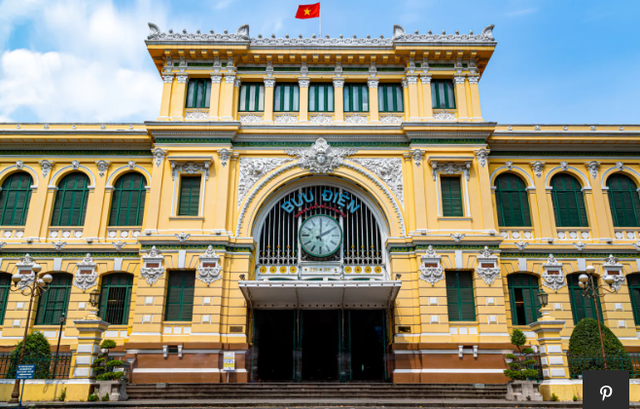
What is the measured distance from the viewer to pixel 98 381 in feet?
67.9

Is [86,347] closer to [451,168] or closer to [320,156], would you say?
[320,156]

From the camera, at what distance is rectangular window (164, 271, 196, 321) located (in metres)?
25.7

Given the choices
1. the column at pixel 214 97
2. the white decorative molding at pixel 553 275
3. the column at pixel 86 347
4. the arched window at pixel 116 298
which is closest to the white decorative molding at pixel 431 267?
the white decorative molding at pixel 553 275

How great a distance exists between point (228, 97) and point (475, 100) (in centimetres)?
1436

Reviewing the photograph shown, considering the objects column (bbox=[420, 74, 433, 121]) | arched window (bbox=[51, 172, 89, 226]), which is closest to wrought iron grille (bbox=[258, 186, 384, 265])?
column (bbox=[420, 74, 433, 121])

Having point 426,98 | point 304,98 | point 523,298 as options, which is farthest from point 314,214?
point 523,298

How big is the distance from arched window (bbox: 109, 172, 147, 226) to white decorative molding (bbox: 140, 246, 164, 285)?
3.30 m

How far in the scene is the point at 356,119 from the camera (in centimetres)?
2930

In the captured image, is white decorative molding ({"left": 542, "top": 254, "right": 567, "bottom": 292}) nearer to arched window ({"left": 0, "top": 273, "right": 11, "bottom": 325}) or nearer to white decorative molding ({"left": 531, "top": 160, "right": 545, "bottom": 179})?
white decorative molding ({"left": 531, "top": 160, "right": 545, "bottom": 179})

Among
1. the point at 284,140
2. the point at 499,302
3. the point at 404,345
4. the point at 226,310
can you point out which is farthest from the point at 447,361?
the point at 284,140

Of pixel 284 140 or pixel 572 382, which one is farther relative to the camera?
pixel 284 140

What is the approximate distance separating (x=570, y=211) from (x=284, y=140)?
56.3ft

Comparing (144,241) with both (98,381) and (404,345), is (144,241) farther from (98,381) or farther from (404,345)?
(404,345)

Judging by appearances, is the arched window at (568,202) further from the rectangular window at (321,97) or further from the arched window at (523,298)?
the rectangular window at (321,97)
